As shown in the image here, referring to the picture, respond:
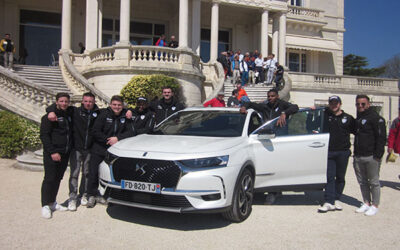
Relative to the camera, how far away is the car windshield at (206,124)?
514 centimetres

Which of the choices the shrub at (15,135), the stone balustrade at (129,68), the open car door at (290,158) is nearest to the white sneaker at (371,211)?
the open car door at (290,158)

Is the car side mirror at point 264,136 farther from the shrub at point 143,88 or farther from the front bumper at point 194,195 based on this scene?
the shrub at point 143,88

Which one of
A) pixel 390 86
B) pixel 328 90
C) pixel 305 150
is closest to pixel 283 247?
pixel 305 150

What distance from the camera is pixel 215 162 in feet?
13.7

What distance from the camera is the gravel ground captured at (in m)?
3.84

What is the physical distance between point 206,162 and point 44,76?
44.4 ft

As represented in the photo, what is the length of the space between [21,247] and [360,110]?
16.7 feet

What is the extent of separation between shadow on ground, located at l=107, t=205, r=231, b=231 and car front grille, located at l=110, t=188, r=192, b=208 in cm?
44

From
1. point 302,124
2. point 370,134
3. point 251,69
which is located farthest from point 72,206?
point 251,69

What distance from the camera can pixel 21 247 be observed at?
364 cm

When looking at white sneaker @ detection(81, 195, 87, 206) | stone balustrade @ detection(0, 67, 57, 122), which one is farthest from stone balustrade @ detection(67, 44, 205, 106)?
white sneaker @ detection(81, 195, 87, 206)

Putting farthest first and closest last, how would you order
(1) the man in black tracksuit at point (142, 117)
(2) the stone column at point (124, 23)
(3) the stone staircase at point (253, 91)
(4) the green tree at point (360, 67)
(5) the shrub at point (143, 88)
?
1. (4) the green tree at point (360, 67)
2. (3) the stone staircase at point (253, 91)
3. (2) the stone column at point (124, 23)
4. (5) the shrub at point (143, 88)
5. (1) the man in black tracksuit at point (142, 117)

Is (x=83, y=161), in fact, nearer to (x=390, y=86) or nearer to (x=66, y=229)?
(x=66, y=229)

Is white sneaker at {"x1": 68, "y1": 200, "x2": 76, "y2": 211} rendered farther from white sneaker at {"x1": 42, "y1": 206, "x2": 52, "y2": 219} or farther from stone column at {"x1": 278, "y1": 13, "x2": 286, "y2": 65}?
stone column at {"x1": 278, "y1": 13, "x2": 286, "y2": 65}
